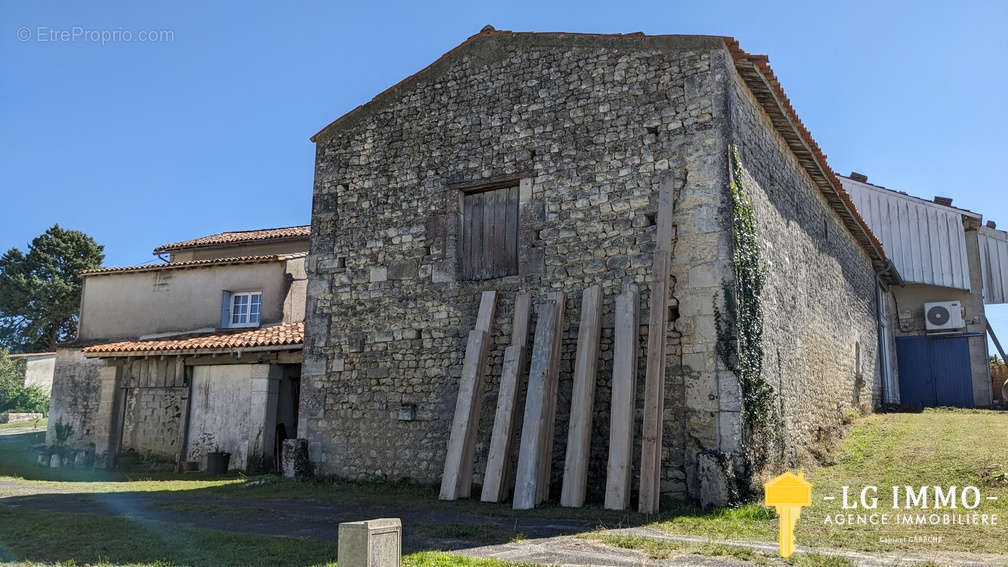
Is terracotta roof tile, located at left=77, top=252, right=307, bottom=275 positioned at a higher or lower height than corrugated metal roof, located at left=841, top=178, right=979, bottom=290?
lower

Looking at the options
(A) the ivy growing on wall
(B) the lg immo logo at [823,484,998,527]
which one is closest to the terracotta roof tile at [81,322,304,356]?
(A) the ivy growing on wall

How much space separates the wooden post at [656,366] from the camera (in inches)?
301

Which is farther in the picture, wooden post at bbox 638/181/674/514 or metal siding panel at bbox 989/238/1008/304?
metal siding panel at bbox 989/238/1008/304

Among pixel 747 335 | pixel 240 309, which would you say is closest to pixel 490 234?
pixel 747 335

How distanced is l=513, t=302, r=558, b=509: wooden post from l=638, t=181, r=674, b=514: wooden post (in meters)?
1.17

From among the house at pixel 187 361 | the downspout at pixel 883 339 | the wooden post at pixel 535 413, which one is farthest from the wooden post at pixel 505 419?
the downspout at pixel 883 339

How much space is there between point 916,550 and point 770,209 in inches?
216

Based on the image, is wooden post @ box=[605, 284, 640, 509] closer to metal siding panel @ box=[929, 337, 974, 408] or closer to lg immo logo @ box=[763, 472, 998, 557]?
lg immo logo @ box=[763, 472, 998, 557]

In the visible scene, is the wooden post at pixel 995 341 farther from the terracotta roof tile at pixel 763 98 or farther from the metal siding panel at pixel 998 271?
the terracotta roof tile at pixel 763 98

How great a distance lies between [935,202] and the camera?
2184 cm

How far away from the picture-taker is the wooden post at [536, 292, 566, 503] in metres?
8.36

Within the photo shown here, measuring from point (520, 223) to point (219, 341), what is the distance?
7.40m

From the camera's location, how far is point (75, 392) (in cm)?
1714

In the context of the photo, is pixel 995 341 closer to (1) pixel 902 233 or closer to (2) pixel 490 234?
(1) pixel 902 233
